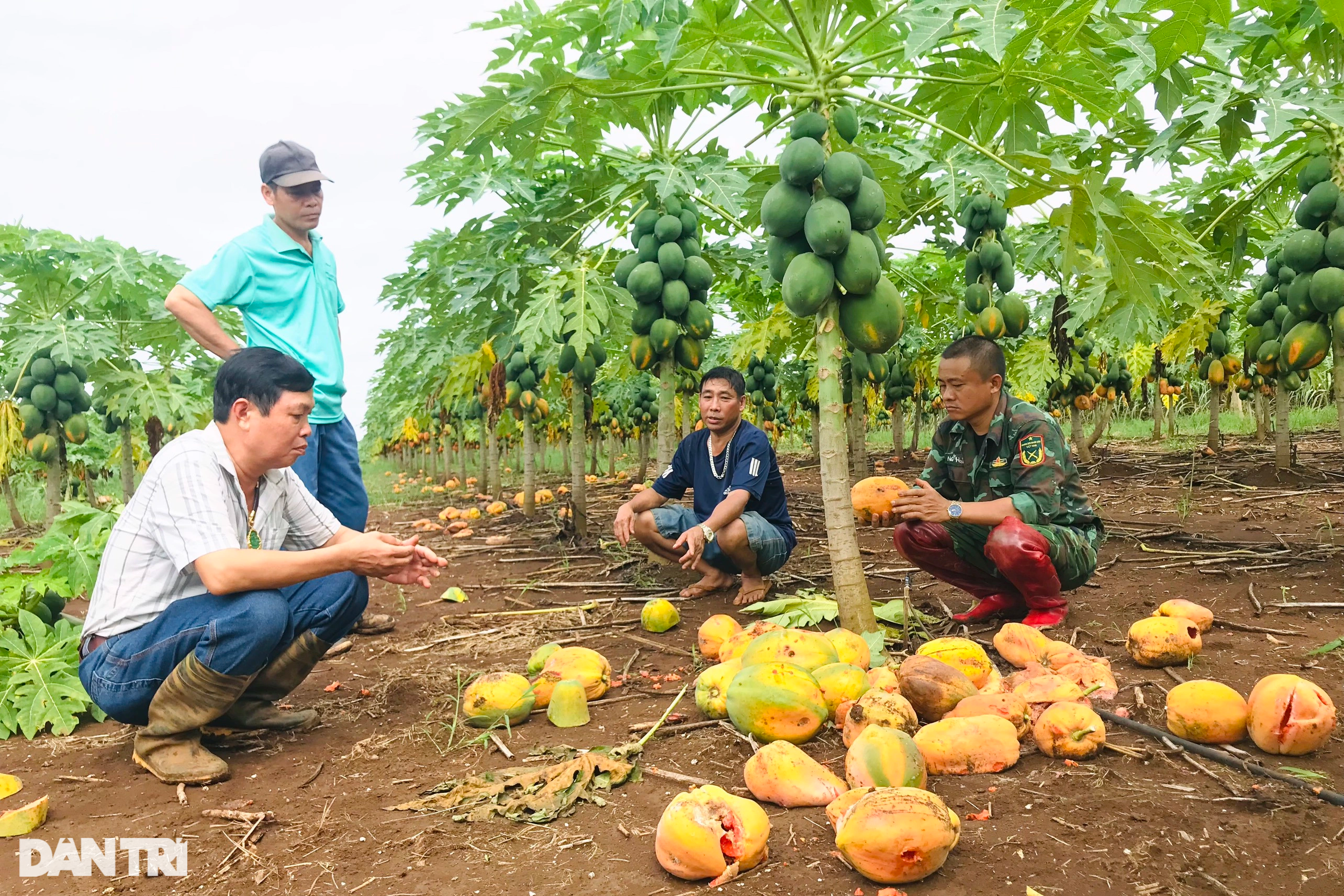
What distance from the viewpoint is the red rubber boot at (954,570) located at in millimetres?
3758

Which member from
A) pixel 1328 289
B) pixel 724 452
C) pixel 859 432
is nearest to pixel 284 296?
pixel 724 452

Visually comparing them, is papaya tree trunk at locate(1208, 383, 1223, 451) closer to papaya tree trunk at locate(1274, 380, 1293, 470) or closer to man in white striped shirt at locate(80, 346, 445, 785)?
papaya tree trunk at locate(1274, 380, 1293, 470)

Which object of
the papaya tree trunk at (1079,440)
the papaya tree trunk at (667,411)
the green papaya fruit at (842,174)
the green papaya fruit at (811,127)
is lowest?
the papaya tree trunk at (1079,440)

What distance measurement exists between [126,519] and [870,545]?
4.44m

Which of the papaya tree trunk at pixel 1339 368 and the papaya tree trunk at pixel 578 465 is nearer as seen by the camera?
the papaya tree trunk at pixel 1339 368

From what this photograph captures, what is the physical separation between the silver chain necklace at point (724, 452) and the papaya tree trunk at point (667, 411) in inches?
35.3

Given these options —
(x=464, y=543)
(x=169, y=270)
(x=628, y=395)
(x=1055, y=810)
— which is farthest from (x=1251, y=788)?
(x=628, y=395)

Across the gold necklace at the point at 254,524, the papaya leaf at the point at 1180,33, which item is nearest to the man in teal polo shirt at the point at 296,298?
the gold necklace at the point at 254,524

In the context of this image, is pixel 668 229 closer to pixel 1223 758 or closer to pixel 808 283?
pixel 808 283

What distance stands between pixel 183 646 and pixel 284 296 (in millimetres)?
1710

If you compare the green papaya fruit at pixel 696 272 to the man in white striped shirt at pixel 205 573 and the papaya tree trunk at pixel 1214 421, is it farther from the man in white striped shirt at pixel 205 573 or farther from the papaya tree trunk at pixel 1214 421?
the papaya tree trunk at pixel 1214 421

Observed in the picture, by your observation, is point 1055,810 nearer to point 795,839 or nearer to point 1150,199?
point 795,839

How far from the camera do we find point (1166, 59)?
9.69 feet

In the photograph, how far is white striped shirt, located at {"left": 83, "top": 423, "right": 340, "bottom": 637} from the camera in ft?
8.41
